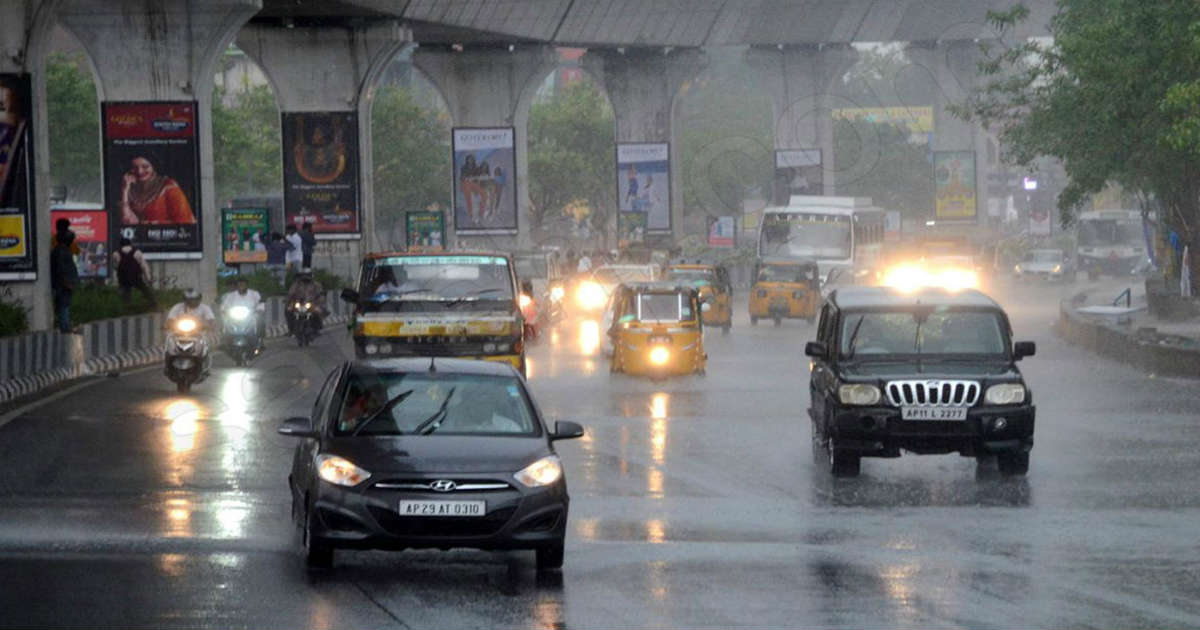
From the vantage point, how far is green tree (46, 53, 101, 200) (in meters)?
86.1

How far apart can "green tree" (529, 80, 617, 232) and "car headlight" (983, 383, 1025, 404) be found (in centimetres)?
10061

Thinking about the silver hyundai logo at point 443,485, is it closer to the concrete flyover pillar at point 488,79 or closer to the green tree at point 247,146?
the concrete flyover pillar at point 488,79

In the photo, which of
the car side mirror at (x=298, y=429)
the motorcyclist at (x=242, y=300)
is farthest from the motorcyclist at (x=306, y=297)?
the car side mirror at (x=298, y=429)

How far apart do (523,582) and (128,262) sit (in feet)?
86.0

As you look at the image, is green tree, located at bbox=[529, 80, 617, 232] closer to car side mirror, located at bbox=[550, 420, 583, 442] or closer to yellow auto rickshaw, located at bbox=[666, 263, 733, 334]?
yellow auto rickshaw, located at bbox=[666, 263, 733, 334]

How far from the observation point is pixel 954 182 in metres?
90.3

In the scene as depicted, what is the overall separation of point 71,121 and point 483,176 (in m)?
26.6

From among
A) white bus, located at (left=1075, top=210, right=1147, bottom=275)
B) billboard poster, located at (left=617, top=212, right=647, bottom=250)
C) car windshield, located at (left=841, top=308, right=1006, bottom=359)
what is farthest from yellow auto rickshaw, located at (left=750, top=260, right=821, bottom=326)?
white bus, located at (left=1075, top=210, right=1147, bottom=275)

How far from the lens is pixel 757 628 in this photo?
34.9 feet

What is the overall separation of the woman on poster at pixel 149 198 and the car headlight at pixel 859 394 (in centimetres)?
2755

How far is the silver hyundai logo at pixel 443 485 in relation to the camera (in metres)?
12.2

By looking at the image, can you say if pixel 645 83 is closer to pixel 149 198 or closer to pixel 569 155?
pixel 569 155

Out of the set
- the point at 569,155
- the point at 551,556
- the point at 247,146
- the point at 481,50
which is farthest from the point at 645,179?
the point at 551,556

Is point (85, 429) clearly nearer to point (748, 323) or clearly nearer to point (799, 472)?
point (799, 472)
